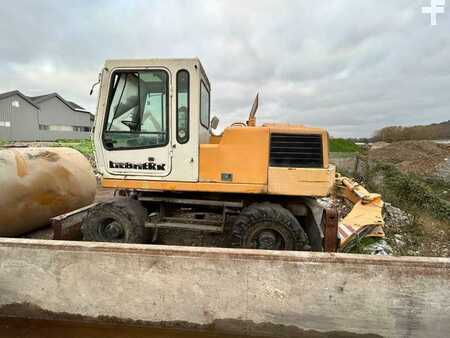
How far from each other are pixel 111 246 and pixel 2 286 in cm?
→ 121

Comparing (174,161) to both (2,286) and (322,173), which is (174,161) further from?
(2,286)

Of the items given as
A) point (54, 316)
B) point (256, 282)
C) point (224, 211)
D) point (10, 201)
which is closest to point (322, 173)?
point (224, 211)

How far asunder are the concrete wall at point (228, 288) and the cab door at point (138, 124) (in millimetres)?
1315

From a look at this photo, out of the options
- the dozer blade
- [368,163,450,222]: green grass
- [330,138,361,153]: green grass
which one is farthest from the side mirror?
[330,138,361,153]: green grass

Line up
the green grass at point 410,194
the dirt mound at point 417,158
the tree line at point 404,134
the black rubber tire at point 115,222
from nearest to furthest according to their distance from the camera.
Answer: the black rubber tire at point 115,222, the green grass at point 410,194, the dirt mound at point 417,158, the tree line at point 404,134

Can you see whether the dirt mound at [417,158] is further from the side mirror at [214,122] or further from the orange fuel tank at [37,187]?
the orange fuel tank at [37,187]

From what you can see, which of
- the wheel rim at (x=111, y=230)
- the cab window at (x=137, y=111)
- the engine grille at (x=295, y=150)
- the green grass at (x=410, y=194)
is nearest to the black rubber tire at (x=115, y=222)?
the wheel rim at (x=111, y=230)

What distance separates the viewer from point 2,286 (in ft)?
9.33

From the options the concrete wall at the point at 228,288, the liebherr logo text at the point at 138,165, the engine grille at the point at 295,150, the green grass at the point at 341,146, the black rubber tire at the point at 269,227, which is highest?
the green grass at the point at 341,146

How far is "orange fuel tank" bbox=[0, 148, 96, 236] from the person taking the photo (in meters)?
4.34

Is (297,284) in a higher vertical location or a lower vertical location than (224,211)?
lower

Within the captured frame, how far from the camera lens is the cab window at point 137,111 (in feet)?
12.3

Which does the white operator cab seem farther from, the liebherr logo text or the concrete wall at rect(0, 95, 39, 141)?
the concrete wall at rect(0, 95, 39, 141)

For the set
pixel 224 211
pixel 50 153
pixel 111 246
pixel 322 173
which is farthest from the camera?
pixel 50 153
